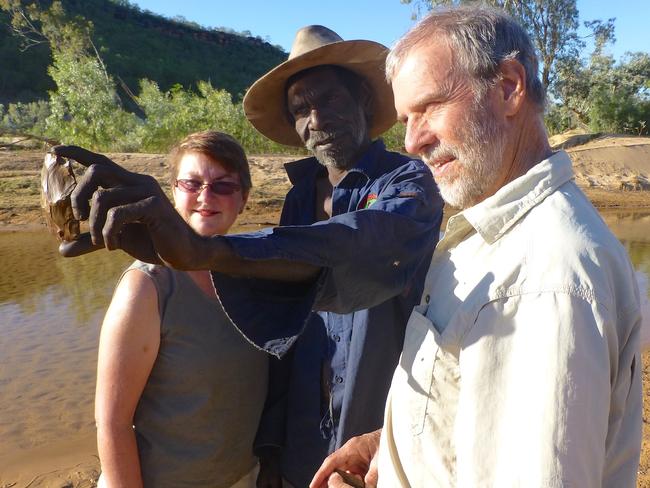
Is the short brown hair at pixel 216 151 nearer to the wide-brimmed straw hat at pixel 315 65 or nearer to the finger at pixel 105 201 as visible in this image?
the wide-brimmed straw hat at pixel 315 65

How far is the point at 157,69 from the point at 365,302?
4989cm

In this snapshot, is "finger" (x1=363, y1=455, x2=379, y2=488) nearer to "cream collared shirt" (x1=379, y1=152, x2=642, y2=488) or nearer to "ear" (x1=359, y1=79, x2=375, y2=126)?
"cream collared shirt" (x1=379, y1=152, x2=642, y2=488)

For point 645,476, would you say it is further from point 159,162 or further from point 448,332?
point 159,162

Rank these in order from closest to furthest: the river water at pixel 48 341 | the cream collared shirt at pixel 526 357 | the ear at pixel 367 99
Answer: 1. the cream collared shirt at pixel 526 357
2. the ear at pixel 367 99
3. the river water at pixel 48 341

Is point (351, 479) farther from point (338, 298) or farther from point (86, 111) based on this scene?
point (86, 111)

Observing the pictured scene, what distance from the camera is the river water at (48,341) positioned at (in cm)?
408

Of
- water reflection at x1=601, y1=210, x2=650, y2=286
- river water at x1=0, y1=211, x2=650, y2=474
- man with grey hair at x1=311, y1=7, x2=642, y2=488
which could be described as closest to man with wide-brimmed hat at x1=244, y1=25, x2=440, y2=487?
man with grey hair at x1=311, y1=7, x2=642, y2=488

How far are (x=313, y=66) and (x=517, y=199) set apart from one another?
1.31m

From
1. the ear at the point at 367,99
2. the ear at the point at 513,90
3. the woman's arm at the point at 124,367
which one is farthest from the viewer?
the ear at the point at 367,99

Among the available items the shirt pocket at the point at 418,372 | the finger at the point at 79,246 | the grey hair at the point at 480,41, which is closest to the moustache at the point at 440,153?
the grey hair at the point at 480,41

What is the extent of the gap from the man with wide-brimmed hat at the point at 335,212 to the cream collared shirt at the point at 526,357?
27 centimetres

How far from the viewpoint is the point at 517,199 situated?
105 centimetres

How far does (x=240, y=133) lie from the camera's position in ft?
48.9

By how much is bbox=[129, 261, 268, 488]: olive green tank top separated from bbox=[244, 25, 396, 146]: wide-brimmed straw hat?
36.6 inches
